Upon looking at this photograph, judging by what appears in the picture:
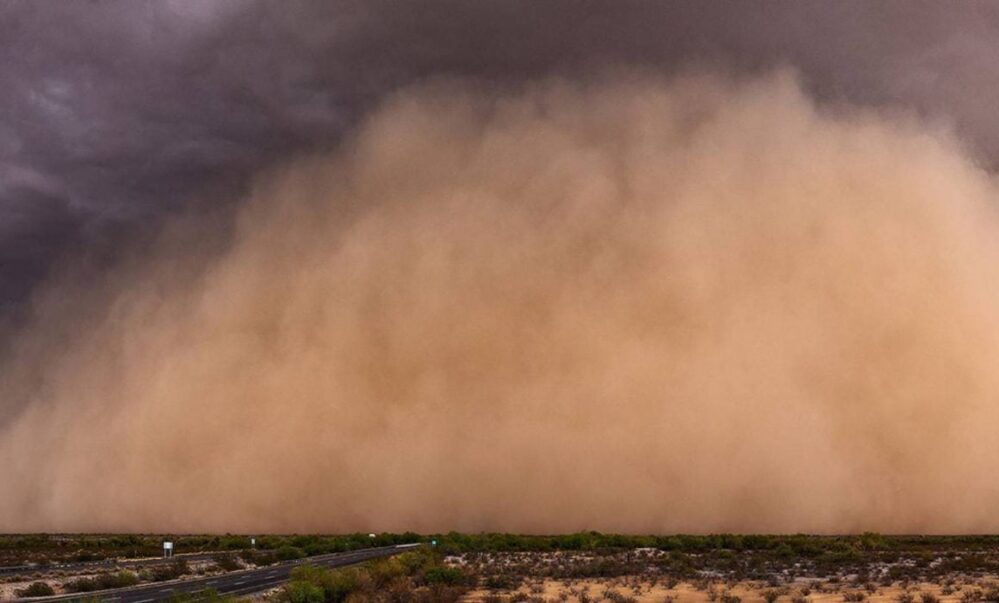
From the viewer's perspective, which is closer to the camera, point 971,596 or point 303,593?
point 303,593

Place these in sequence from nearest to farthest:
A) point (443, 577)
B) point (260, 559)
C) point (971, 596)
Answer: point (971, 596), point (443, 577), point (260, 559)

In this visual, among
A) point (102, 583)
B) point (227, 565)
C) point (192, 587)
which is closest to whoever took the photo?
point (192, 587)

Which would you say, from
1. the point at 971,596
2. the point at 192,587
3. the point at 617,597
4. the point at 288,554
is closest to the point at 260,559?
the point at 288,554

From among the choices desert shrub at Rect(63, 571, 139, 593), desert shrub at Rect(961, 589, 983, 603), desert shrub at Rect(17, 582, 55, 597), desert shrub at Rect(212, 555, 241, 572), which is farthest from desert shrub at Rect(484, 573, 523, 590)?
desert shrub at Rect(17, 582, 55, 597)

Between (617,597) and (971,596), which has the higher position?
(971,596)

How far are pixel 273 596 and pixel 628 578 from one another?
13.7 m

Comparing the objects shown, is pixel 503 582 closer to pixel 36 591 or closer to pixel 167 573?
pixel 167 573

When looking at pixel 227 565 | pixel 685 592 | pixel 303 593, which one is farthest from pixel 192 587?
pixel 685 592

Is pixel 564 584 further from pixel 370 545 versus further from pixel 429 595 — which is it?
pixel 370 545

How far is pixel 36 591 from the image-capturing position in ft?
80.0

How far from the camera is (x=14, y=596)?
23219 millimetres

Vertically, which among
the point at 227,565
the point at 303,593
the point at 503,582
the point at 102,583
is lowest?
the point at 227,565

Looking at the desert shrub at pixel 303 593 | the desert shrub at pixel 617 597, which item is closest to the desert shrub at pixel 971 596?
the desert shrub at pixel 617 597

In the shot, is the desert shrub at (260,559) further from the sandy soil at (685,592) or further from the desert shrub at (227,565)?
the sandy soil at (685,592)
